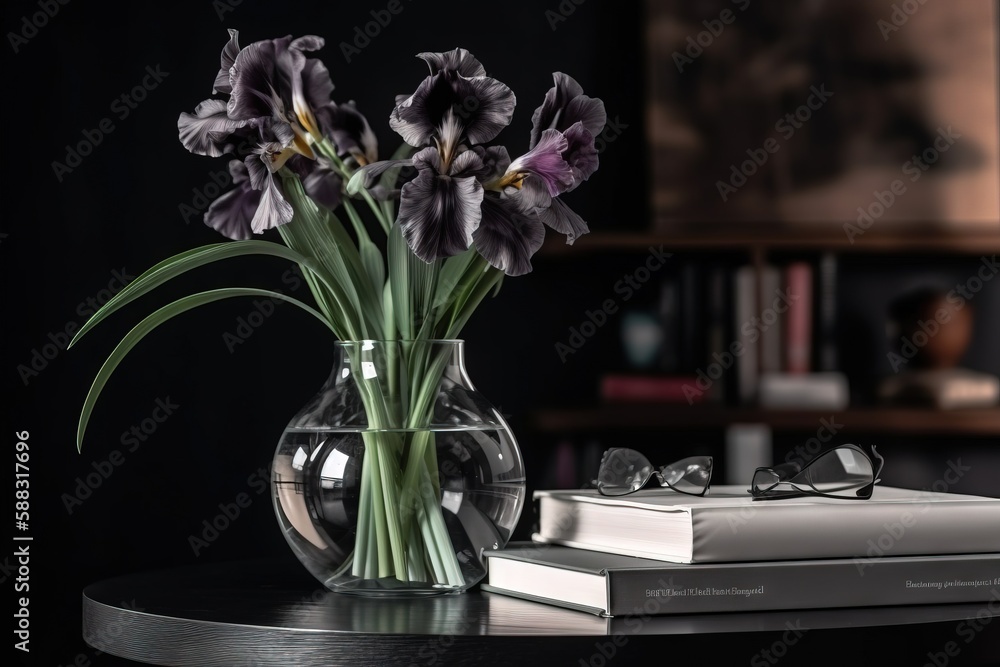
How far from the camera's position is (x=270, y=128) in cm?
91

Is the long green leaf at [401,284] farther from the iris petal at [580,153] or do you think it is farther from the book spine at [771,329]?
the book spine at [771,329]

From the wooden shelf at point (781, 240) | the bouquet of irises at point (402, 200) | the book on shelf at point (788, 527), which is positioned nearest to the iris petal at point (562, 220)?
the bouquet of irises at point (402, 200)

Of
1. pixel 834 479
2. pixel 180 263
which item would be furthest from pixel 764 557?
pixel 180 263

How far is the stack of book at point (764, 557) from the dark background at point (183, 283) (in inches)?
67.9

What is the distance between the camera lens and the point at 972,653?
750 millimetres

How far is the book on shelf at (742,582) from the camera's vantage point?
755 mm

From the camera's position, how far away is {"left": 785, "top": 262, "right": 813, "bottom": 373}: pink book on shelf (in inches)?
97.4

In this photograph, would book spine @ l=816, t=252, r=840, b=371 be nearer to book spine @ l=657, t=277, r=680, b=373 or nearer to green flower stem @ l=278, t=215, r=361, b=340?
book spine @ l=657, t=277, r=680, b=373

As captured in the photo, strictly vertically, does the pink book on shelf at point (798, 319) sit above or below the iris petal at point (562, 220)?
above

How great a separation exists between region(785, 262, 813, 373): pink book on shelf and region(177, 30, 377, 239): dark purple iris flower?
Result: 1618 mm

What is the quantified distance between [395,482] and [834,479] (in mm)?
369

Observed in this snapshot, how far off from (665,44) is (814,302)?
2.34ft

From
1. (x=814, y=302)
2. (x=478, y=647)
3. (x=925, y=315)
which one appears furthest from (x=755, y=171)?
(x=478, y=647)

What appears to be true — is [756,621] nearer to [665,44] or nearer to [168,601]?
[168,601]
